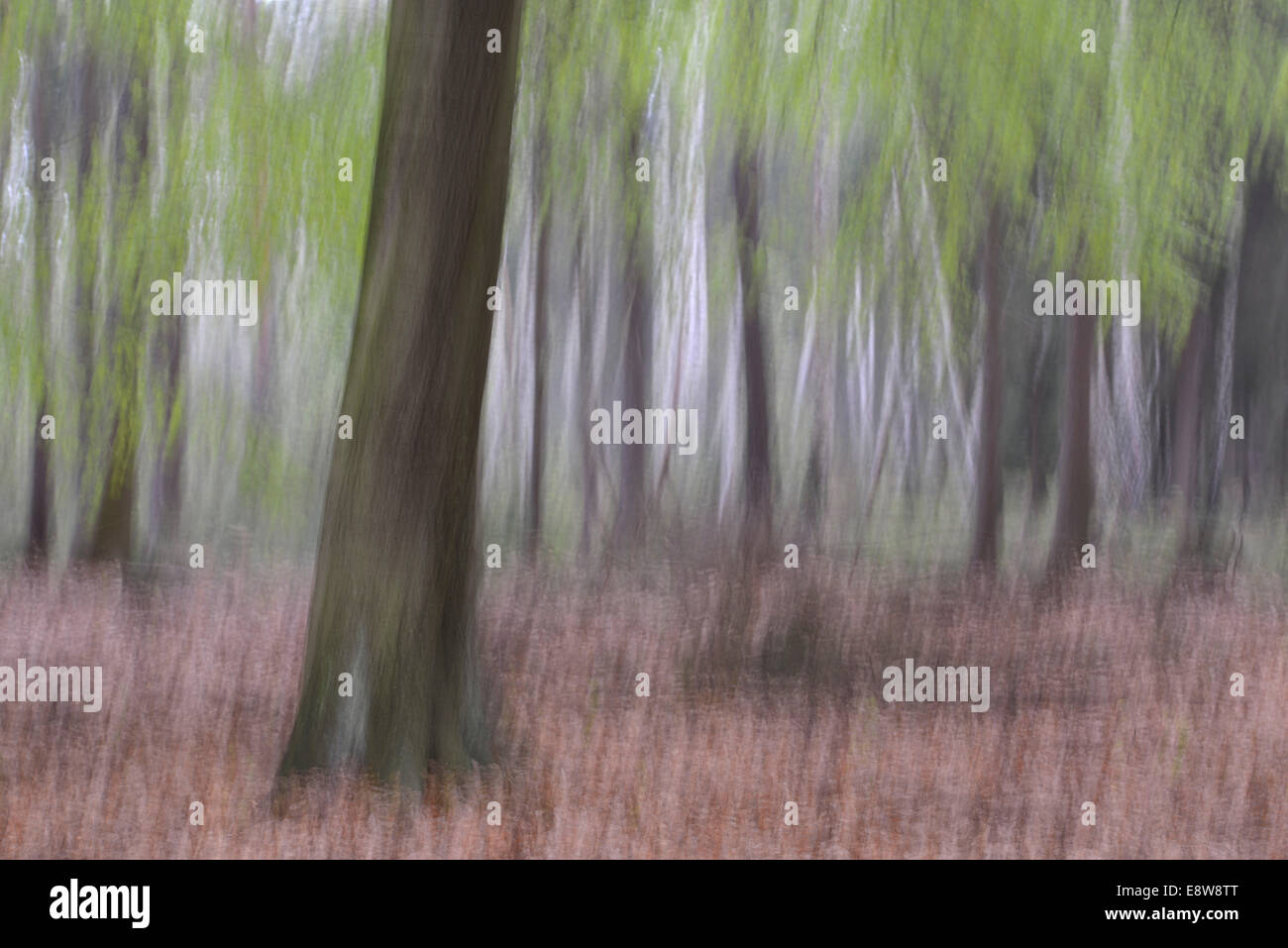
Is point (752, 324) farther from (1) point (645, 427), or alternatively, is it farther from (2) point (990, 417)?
(2) point (990, 417)

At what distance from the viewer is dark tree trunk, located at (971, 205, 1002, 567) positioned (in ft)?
14.1

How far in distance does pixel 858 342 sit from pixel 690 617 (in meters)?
1.27

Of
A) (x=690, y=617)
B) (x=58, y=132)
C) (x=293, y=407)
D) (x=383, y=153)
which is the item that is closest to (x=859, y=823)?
(x=690, y=617)

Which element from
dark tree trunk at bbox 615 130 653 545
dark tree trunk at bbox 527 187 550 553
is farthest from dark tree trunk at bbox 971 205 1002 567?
dark tree trunk at bbox 527 187 550 553

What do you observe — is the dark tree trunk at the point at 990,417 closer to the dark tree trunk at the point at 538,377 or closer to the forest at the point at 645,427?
the forest at the point at 645,427

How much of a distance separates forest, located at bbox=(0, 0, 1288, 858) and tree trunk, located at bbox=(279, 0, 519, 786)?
16 mm

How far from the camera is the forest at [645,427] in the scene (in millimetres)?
3781

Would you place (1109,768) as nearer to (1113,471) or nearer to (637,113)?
(1113,471)

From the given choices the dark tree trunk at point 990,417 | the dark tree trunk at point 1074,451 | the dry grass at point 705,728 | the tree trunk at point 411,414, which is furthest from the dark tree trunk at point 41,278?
the dark tree trunk at point 1074,451

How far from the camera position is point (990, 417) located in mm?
4516

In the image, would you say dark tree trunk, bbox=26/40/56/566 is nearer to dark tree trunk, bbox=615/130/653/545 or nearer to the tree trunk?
the tree trunk

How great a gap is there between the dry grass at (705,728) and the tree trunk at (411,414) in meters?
0.15

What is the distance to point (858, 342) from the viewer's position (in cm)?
441

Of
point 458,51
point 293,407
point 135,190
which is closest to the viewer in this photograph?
point 458,51
